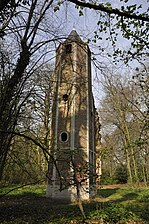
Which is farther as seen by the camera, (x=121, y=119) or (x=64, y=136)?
(x=121, y=119)

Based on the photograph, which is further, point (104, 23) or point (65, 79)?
point (65, 79)

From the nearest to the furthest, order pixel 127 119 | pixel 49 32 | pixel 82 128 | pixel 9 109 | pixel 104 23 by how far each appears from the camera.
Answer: pixel 104 23
pixel 49 32
pixel 9 109
pixel 82 128
pixel 127 119

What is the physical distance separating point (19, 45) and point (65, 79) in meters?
9.13

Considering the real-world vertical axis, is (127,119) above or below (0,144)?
above

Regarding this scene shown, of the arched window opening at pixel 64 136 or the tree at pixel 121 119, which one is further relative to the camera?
the tree at pixel 121 119

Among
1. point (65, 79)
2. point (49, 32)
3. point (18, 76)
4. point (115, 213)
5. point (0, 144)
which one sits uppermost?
point (65, 79)

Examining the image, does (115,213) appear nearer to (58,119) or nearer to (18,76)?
(18,76)

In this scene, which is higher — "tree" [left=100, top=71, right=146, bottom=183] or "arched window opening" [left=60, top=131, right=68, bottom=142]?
"tree" [left=100, top=71, right=146, bottom=183]

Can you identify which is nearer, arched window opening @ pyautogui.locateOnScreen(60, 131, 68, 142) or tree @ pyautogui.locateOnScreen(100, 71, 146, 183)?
arched window opening @ pyautogui.locateOnScreen(60, 131, 68, 142)

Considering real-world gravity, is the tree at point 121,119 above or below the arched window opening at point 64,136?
above

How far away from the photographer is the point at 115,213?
9.17 meters

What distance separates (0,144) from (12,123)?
859 mm

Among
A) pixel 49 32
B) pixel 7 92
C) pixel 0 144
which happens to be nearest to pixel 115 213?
pixel 0 144

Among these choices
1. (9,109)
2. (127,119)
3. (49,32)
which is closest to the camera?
(49,32)
